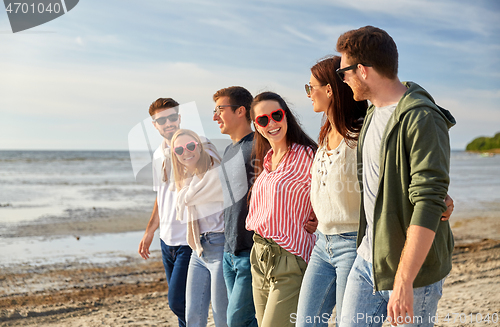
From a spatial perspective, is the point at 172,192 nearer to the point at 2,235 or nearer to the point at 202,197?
the point at 202,197

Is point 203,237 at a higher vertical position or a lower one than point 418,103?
lower

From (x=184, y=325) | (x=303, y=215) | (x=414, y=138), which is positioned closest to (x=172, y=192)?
(x=184, y=325)

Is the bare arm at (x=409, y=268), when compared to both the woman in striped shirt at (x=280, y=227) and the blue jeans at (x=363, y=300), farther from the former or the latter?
the woman in striped shirt at (x=280, y=227)

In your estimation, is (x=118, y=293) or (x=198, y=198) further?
(x=118, y=293)

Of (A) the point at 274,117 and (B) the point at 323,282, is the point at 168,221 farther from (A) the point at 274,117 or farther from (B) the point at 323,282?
(B) the point at 323,282

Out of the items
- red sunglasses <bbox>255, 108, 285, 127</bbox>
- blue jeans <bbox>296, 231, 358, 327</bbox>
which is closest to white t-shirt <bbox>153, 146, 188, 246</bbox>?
red sunglasses <bbox>255, 108, 285, 127</bbox>

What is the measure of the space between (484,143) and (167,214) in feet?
292

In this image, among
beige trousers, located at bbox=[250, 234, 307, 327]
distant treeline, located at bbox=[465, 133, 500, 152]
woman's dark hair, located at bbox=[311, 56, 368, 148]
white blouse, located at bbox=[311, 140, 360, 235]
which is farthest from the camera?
distant treeline, located at bbox=[465, 133, 500, 152]

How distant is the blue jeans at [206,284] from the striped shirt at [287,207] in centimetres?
58

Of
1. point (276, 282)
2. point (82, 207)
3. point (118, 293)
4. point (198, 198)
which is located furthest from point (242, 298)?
point (82, 207)

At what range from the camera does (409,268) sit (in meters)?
1.70

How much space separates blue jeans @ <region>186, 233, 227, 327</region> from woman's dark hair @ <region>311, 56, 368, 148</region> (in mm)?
1333

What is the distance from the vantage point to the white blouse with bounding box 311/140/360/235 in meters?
2.30

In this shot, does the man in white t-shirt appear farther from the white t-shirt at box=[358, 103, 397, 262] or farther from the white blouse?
the white t-shirt at box=[358, 103, 397, 262]
